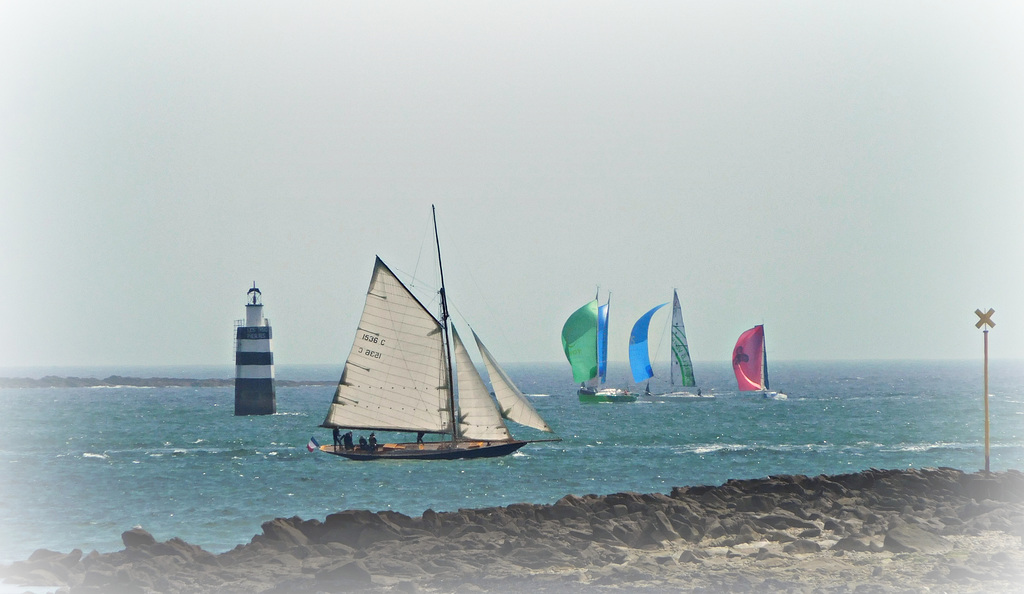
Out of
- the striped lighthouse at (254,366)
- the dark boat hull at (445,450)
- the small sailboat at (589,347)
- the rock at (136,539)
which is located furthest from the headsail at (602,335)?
the rock at (136,539)

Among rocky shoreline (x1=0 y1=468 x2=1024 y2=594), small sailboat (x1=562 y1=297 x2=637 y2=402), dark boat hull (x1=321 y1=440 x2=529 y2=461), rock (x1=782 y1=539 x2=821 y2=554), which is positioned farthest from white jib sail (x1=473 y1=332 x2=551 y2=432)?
small sailboat (x1=562 y1=297 x2=637 y2=402)

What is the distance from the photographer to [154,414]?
107 m

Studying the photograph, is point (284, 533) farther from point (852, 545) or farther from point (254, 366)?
point (254, 366)

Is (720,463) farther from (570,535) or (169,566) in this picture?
(169,566)

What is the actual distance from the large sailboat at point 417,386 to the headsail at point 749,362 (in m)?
73.7

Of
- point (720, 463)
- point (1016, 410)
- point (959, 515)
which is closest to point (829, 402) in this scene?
point (1016, 410)

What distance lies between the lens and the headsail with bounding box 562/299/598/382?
106 meters

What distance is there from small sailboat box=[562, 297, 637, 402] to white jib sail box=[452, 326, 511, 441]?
187ft

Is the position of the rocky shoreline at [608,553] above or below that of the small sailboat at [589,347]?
below

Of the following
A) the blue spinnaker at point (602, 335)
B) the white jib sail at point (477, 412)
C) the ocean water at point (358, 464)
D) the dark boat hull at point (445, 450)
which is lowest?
the ocean water at point (358, 464)

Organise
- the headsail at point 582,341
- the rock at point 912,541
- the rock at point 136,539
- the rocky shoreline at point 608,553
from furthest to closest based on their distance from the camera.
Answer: the headsail at point 582,341, the rock at point 136,539, the rock at point 912,541, the rocky shoreline at point 608,553

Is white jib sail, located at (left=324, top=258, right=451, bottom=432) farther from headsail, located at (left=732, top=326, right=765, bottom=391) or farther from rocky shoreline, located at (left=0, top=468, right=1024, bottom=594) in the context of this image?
headsail, located at (left=732, top=326, right=765, bottom=391)

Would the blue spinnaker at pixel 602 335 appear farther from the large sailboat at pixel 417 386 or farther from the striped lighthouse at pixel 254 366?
the large sailboat at pixel 417 386

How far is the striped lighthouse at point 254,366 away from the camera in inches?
3423
